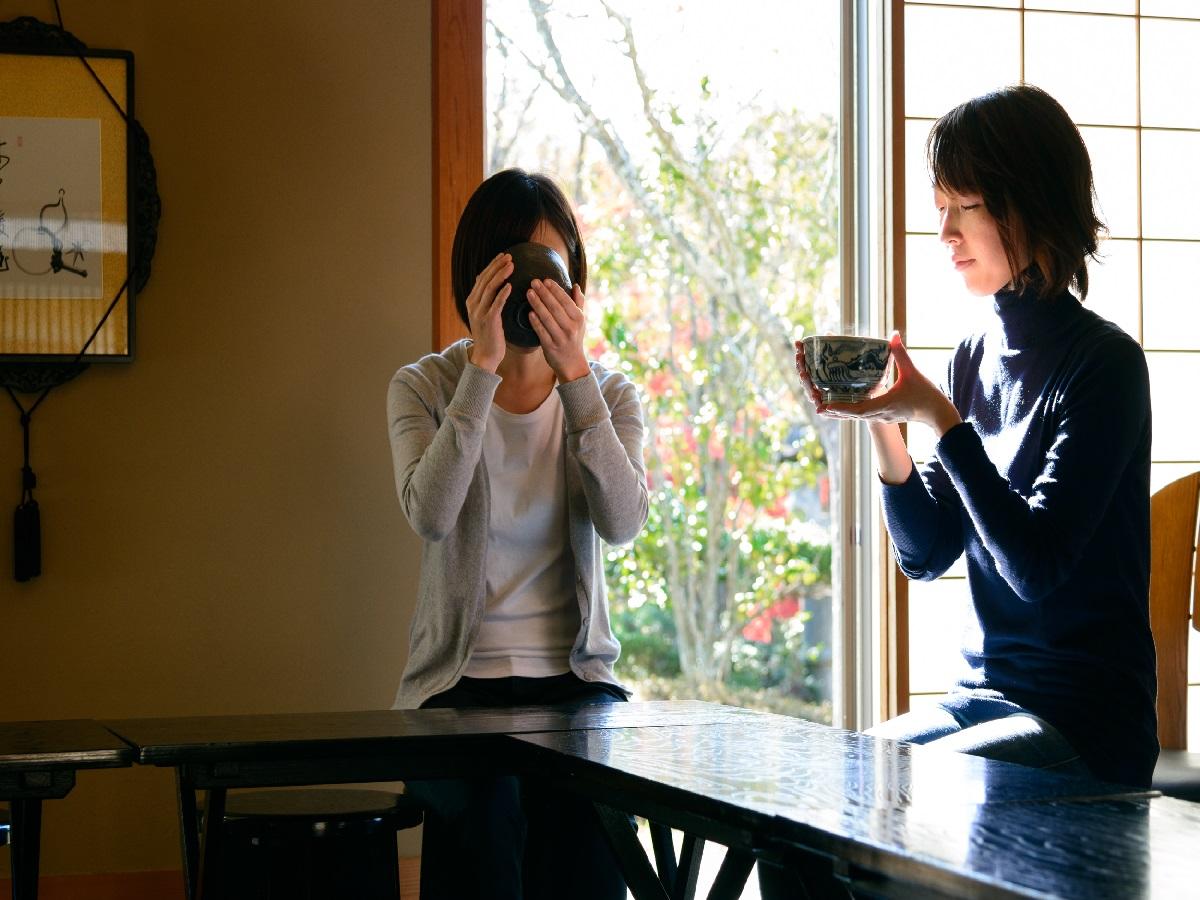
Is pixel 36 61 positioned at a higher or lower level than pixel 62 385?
higher

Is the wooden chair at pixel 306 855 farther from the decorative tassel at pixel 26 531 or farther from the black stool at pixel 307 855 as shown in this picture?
the decorative tassel at pixel 26 531

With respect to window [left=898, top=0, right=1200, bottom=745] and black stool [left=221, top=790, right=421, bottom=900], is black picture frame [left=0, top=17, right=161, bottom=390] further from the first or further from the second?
window [left=898, top=0, right=1200, bottom=745]

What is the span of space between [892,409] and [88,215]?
1.63 metres

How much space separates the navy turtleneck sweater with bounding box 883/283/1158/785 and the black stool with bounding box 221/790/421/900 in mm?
841

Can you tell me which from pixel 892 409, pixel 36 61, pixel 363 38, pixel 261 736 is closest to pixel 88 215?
pixel 36 61

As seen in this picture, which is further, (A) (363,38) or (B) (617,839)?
(A) (363,38)

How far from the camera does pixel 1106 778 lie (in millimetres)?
1621

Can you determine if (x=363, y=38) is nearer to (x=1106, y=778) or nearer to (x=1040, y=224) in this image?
(x=1040, y=224)

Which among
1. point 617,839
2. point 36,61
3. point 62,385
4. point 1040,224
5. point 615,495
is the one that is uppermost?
point 36,61

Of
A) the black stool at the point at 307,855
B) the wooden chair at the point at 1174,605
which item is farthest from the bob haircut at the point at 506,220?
the wooden chair at the point at 1174,605

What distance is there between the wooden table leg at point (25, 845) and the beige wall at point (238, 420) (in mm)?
1015

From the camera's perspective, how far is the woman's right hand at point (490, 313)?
2.01m

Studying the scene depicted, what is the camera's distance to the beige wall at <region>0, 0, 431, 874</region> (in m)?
2.51

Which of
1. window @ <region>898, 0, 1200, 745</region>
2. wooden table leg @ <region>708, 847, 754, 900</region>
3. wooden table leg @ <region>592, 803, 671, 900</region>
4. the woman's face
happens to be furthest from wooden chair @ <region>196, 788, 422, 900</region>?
window @ <region>898, 0, 1200, 745</region>
